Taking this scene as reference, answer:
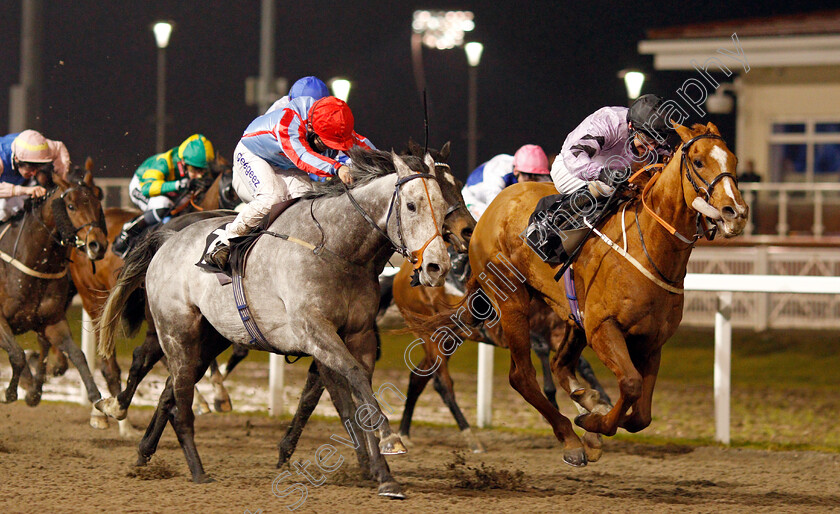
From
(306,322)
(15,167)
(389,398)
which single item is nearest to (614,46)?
(389,398)

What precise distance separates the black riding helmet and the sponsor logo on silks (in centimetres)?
177

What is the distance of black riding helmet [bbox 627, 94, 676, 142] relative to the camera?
447cm

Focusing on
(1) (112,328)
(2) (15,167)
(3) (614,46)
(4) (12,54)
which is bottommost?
(1) (112,328)

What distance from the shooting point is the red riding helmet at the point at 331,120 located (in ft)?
15.1

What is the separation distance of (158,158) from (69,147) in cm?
61

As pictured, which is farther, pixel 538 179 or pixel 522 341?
pixel 538 179

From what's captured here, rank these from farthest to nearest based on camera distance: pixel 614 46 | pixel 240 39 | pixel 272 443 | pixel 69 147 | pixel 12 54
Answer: pixel 614 46 < pixel 240 39 < pixel 12 54 < pixel 69 147 < pixel 272 443

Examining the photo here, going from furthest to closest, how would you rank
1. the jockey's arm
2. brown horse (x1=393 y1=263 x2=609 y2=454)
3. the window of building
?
the window of building
the jockey's arm
brown horse (x1=393 y1=263 x2=609 y2=454)

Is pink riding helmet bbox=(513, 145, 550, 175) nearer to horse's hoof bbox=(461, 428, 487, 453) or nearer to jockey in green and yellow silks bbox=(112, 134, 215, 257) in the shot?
horse's hoof bbox=(461, 428, 487, 453)

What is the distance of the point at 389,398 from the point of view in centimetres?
793

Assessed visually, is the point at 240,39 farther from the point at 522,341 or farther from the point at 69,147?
the point at 522,341

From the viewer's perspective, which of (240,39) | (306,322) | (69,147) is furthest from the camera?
(240,39)

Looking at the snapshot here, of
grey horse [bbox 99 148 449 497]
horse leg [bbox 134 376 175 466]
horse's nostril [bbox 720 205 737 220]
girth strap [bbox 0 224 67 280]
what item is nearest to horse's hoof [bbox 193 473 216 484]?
grey horse [bbox 99 148 449 497]

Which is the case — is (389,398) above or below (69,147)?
below
